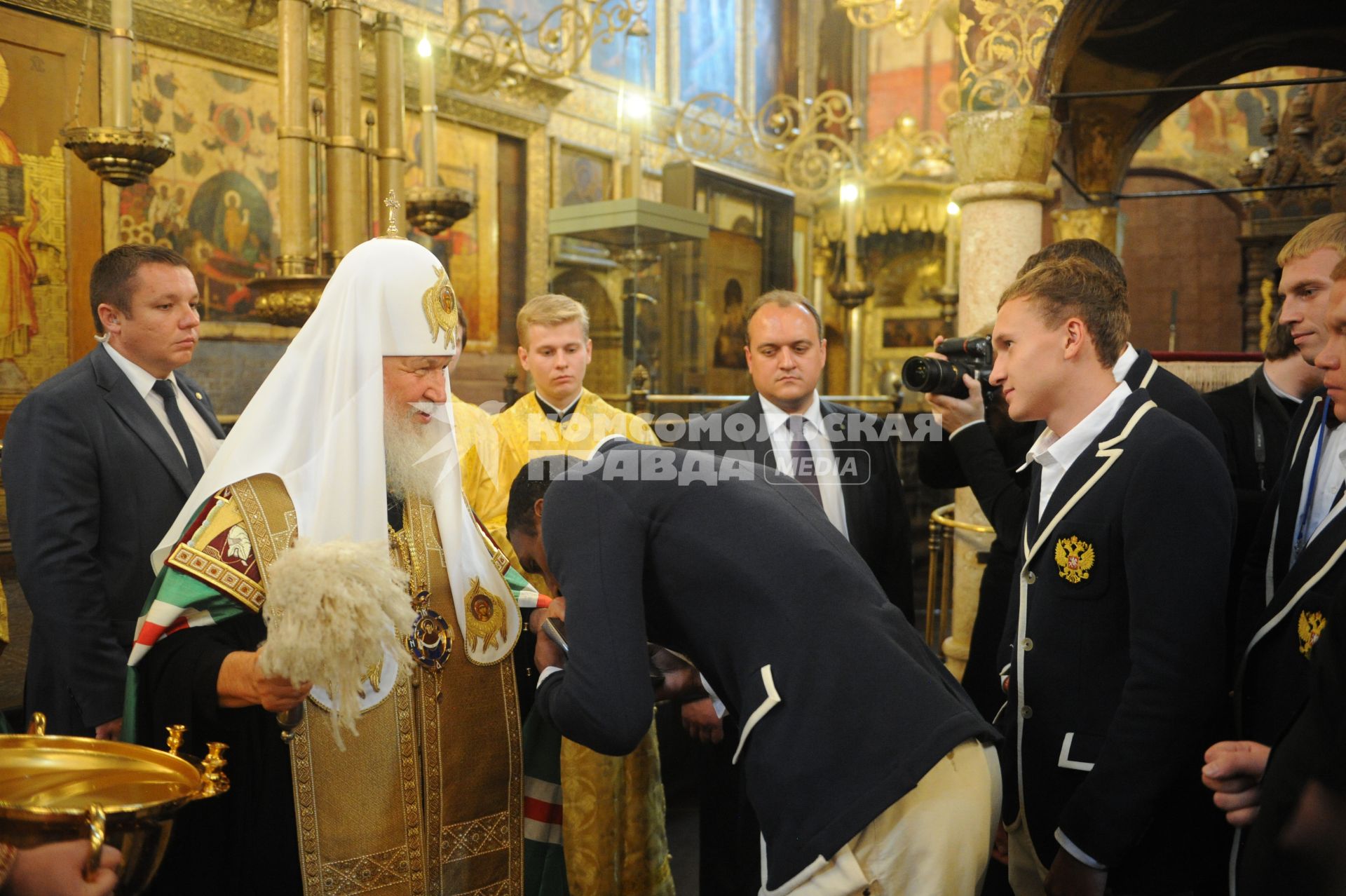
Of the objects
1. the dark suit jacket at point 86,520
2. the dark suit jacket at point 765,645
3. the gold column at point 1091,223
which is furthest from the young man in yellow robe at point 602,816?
the gold column at point 1091,223

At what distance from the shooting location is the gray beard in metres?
2.32

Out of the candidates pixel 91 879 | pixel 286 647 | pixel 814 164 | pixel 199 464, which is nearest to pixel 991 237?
pixel 199 464

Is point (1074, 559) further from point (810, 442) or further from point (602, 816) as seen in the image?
point (810, 442)

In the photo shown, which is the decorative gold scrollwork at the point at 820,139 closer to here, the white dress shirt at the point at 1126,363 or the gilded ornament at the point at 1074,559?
the white dress shirt at the point at 1126,363

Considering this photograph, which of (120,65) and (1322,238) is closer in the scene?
(1322,238)

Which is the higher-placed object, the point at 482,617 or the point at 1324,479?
the point at 1324,479

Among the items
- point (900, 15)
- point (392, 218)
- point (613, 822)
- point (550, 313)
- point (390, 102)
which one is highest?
point (900, 15)

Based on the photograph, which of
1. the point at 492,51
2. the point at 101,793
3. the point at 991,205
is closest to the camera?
the point at 101,793

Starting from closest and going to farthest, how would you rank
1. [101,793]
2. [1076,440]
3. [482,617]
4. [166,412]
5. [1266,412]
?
1. [101,793]
2. [1076,440]
3. [482,617]
4. [166,412]
5. [1266,412]

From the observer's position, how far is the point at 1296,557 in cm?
201

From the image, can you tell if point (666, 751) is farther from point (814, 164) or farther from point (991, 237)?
point (814, 164)

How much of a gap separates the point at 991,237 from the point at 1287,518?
2.86 meters

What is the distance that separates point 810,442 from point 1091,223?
416 cm

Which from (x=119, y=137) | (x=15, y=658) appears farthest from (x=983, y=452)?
(x=15, y=658)
